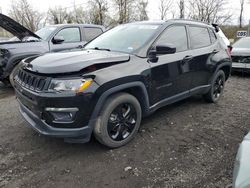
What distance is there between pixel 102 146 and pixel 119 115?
529 millimetres

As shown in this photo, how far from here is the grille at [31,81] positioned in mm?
3049

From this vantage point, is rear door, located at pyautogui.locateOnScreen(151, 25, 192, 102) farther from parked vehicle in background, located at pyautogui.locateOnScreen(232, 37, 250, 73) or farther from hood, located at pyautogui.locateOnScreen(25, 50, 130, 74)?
parked vehicle in background, located at pyautogui.locateOnScreen(232, 37, 250, 73)

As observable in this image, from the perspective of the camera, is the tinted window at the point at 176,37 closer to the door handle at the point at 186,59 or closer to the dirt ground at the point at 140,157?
the door handle at the point at 186,59

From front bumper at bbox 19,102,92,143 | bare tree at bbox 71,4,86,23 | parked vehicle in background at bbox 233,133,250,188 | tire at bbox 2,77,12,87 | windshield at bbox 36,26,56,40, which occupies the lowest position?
tire at bbox 2,77,12,87

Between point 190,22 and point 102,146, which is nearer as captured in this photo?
point 102,146

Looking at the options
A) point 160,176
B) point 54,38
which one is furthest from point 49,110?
point 54,38

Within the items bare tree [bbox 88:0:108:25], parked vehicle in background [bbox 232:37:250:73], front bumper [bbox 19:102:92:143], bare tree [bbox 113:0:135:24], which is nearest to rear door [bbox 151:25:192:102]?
front bumper [bbox 19:102:92:143]

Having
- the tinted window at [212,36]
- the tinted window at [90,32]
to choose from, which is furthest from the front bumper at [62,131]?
the tinted window at [90,32]

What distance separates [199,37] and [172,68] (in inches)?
51.1

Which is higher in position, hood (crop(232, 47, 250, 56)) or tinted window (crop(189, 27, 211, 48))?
tinted window (crop(189, 27, 211, 48))

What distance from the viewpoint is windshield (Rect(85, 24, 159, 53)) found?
3893mm

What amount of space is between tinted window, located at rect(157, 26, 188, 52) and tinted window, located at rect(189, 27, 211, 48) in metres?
0.23

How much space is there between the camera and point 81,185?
2.80m

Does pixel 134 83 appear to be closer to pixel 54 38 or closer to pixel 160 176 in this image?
pixel 160 176
